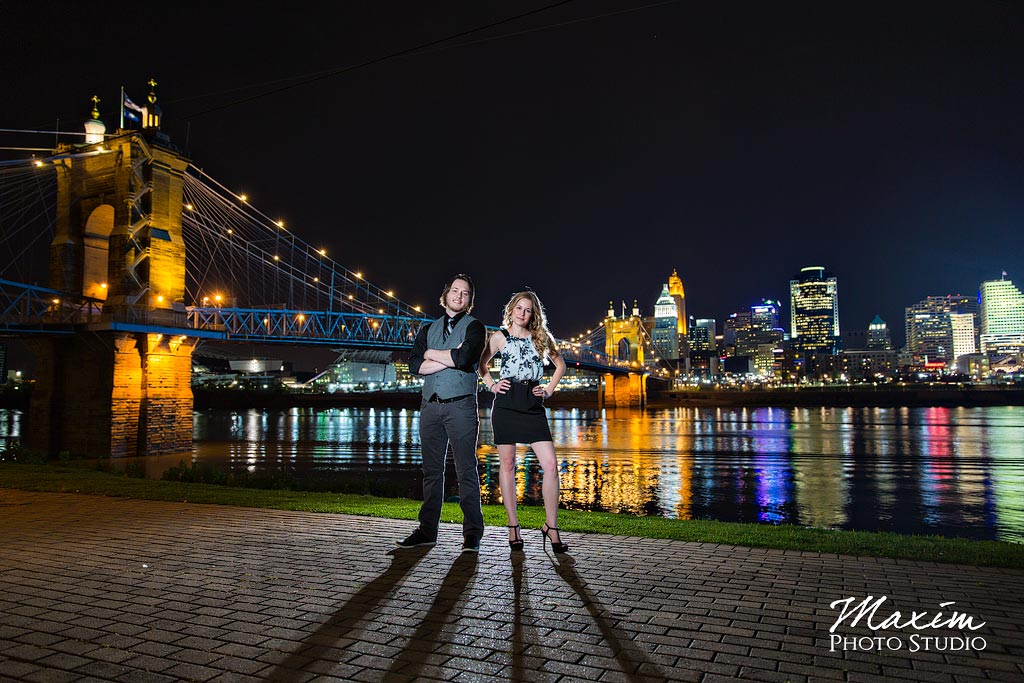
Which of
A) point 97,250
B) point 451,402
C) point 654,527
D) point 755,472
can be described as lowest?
point 755,472

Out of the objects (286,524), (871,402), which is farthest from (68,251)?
(871,402)

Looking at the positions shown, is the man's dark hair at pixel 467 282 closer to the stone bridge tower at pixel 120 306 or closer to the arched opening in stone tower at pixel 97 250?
the stone bridge tower at pixel 120 306

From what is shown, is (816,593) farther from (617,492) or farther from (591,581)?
(617,492)

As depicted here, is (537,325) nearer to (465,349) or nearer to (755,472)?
(465,349)

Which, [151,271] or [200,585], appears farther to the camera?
[151,271]

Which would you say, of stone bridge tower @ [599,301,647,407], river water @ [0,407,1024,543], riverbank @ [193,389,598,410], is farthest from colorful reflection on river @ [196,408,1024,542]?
riverbank @ [193,389,598,410]

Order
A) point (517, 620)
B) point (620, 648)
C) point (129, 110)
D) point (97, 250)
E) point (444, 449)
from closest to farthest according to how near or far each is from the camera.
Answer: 1. point (620, 648)
2. point (517, 620)
3. point (444, 449)
4. point (129, 110)
5. point (97, 250)

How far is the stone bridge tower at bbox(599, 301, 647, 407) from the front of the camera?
96250mm

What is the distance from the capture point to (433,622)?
3.94m

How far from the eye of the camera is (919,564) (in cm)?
537

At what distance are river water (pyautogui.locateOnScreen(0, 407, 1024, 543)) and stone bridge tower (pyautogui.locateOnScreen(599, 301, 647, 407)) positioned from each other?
54374mm

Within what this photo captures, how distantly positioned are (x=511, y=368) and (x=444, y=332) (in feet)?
2.26

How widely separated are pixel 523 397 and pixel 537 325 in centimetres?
67

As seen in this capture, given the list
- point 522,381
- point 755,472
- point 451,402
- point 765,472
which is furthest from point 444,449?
point 765,472
